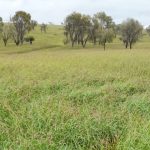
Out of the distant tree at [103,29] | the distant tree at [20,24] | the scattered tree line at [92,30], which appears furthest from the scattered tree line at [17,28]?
the distant tree at [103,29]

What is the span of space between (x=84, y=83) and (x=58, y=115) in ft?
20.1

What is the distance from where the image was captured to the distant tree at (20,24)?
262 ft

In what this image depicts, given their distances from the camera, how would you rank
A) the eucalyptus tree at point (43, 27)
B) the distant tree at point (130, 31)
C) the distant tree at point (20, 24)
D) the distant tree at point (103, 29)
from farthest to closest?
the eucalyptus tree at point (43, 27)
the distant tree at point (20, 24)
the distant tree at point (130, 31)
the distant tree at point (103, 29)

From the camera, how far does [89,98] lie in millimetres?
10805

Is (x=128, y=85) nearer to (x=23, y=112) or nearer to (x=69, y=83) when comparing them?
(x=69, y=83)

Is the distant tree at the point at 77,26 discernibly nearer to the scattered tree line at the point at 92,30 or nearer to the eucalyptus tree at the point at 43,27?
the scattered tree line at the point at 92,30

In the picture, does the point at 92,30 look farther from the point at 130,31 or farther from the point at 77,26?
the point at 130,31

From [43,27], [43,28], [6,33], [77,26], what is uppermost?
[77,26]

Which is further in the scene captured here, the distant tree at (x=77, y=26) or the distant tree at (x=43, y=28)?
the distant tree at (x=43, y=28)

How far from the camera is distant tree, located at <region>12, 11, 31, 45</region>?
7975cm

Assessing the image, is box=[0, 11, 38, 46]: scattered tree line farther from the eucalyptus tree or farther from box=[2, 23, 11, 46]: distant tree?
the eucalyptus tree

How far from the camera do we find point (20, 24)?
81188 millimetres

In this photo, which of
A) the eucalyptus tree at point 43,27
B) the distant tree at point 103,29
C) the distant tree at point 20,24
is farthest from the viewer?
the eucalyptus tree at point 43,27

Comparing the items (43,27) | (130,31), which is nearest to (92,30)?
(130,31)
